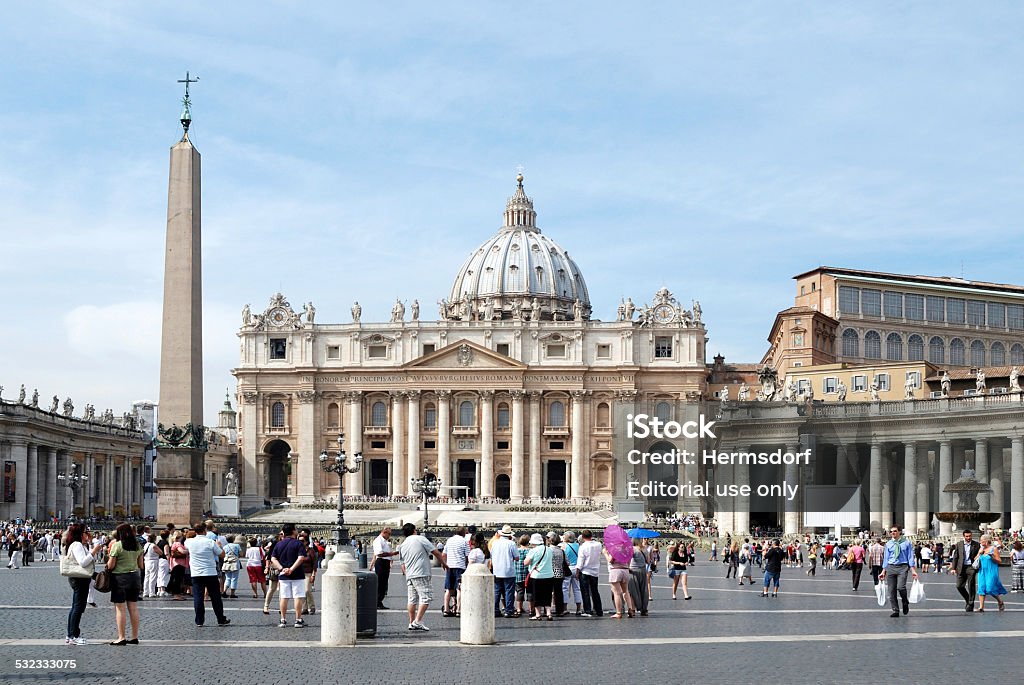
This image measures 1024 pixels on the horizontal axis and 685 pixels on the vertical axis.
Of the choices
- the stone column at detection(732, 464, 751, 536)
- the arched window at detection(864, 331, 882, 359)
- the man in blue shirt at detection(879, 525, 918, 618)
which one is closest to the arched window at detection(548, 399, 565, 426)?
the arched window at detection(864, 331, 882, 359)

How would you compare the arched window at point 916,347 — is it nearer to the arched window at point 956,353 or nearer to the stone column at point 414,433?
the arched window at point 956,353

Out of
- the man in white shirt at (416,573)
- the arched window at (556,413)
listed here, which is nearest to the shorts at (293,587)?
the man in white shirt at (416,573)

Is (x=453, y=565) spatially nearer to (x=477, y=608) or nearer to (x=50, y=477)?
(x=477, y=608)

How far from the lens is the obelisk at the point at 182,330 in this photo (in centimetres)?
3155

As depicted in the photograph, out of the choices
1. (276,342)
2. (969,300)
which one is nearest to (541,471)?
(276,342)

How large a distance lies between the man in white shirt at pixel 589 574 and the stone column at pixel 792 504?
41.8 metres

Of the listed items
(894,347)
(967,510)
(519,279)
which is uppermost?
(519,279)

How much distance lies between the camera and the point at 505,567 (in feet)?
66.6

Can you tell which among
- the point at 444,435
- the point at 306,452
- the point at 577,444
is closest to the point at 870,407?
the point at 577,444

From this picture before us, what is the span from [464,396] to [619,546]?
3505 inches

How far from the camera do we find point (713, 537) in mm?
61344

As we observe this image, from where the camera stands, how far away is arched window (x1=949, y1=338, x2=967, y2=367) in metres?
90.9

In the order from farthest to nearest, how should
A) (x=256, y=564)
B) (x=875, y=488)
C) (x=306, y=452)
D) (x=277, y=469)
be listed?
(x=277, y=469) → (x=306, y=452) → (x=875, y=488) → (x=256, y=564)

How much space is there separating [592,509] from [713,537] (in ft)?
114
